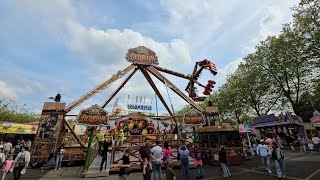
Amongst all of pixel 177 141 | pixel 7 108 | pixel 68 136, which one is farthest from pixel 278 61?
pixel 7 108

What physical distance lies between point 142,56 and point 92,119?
524 inches

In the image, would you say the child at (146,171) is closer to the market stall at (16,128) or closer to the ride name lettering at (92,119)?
the ride name lettering at (92,119)

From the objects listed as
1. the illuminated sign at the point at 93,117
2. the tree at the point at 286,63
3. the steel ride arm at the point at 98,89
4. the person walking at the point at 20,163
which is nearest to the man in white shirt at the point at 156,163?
the illuminated sign at the point at 93,117

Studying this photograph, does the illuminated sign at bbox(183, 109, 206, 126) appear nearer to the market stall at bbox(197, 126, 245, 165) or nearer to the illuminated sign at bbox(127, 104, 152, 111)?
the market stall at bbox(197, 126, 245, 165)

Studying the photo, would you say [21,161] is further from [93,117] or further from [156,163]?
[156,163]

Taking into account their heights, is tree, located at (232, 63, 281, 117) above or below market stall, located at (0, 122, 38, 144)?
above

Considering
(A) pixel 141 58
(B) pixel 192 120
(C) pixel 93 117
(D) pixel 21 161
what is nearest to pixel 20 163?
(D) pixel 21 161

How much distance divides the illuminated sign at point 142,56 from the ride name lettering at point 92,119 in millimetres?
11842

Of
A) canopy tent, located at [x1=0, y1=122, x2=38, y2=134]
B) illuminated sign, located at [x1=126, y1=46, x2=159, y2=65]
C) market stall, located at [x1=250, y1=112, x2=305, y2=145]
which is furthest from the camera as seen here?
canopy tent, located at [x1=0, y1=122, x2=38, y2=134]

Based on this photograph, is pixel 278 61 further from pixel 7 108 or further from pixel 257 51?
pixel 7 108

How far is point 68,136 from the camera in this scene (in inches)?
698

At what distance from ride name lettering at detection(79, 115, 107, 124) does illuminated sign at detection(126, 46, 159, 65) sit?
11842 millimetres

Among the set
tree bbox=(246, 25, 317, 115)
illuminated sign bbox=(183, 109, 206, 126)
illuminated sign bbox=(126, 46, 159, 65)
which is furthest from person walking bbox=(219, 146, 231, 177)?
tree bbox=(246, 25, 317, 115)

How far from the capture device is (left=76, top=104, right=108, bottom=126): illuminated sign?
12.2 m
